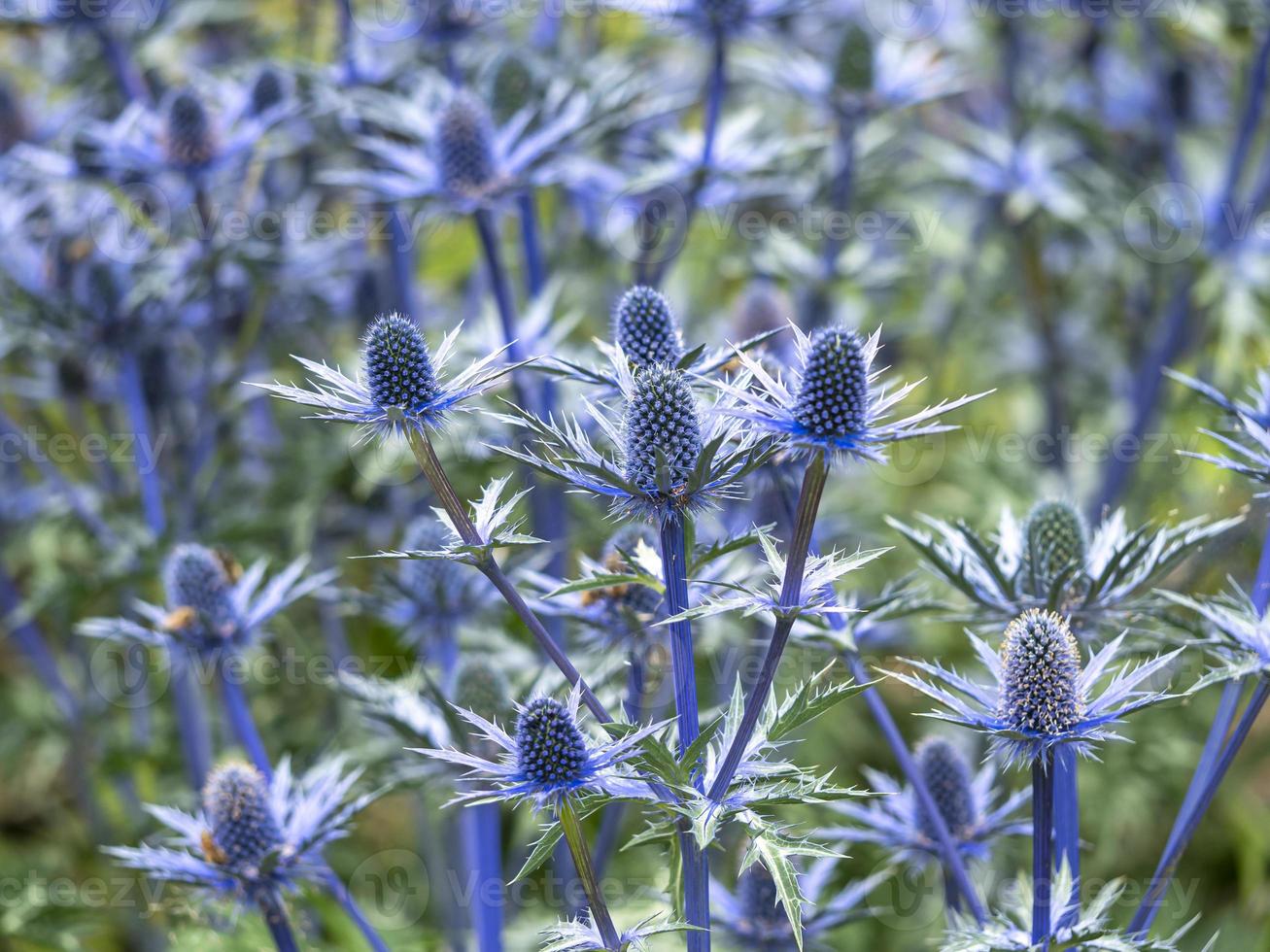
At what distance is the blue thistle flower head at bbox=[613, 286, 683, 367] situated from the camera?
148 cm

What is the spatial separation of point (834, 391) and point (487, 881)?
3.65ft

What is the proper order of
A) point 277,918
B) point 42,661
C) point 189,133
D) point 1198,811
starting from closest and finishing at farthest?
1. point 1198,811
2. point 277,918
3. point 189,133
4. point 42,661

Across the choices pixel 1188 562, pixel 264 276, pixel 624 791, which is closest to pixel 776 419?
pixel 624 791

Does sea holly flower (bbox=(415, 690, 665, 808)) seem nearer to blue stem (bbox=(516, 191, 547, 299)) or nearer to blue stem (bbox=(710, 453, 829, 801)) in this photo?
blue stem (bbox=(710, 453, 829, 801))

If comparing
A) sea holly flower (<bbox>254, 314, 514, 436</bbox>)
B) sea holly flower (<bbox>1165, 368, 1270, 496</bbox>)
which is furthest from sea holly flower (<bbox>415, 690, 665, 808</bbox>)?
sea holly flower (<bbox>1165, 368, 1270, 496</bbox>)

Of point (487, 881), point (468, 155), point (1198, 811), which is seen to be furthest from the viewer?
point (468, 155)

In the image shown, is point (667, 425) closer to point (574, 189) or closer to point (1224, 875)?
point (574, 189)

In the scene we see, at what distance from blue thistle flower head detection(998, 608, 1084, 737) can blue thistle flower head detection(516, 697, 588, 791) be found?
0.46 meters

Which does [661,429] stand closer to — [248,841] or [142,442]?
[248,841]

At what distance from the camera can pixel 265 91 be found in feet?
9.12

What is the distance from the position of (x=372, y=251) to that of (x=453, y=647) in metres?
1.45

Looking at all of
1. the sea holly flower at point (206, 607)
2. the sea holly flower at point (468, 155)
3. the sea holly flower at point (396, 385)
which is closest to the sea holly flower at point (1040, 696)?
the sea holly flower at point (396, 385)

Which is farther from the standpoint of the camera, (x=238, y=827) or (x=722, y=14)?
(x=722, y=14)

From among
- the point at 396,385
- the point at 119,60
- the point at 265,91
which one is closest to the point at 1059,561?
the point at 396,385
